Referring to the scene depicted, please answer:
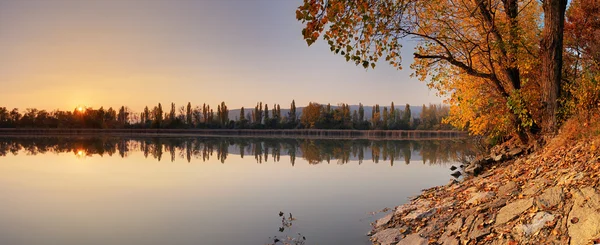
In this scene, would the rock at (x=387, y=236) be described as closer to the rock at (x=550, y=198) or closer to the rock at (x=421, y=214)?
the rock at (x=421, y=214)

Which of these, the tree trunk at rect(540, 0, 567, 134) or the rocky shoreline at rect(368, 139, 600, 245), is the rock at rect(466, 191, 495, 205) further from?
the tree trunk at rect(540, 0, 567, 134)

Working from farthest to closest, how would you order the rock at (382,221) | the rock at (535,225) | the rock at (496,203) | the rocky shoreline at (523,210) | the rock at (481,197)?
1. the rock at (382,221)
2. the rock at (481,197)
3. the rock at (496,203)
4. the rock at (535,225)
5. the rocky shoreline at (523,210)

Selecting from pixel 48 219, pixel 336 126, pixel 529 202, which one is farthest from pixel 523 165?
pixel 336 126

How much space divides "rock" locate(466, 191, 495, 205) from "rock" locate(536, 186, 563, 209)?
1.27m

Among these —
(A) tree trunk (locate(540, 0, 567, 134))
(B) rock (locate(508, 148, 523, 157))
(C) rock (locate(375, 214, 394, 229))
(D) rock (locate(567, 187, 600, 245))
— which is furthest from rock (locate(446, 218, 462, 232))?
(B) rock (locate(508, 148, 523, 157))

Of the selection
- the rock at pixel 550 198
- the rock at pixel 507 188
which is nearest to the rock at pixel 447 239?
the rock at pixel 550 198

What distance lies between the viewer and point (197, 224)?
998 centimetres

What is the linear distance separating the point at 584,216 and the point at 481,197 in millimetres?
2457

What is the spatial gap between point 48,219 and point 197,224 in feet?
12.4

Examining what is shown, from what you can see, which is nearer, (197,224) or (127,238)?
(127,238)

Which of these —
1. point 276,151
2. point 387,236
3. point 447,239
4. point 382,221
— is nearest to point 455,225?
point 447,239

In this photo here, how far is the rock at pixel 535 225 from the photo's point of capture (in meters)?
5.64

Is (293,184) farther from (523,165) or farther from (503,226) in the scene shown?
(503,226)

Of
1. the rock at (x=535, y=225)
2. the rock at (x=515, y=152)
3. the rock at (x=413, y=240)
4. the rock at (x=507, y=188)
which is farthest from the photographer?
the rock at (x=515, y=152)
